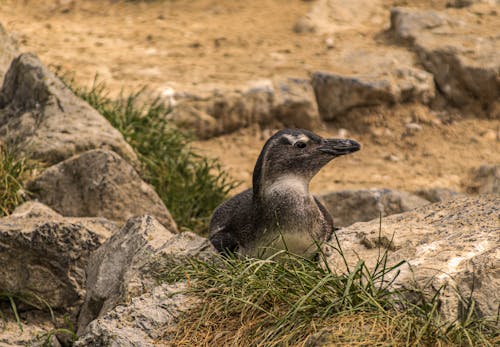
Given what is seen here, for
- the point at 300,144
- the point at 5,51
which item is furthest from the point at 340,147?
the point at 5,51

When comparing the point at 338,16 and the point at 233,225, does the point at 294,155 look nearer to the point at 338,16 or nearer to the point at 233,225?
the point at 233,225

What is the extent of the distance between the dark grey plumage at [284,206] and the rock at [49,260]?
1.08 m

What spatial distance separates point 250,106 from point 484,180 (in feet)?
8.83

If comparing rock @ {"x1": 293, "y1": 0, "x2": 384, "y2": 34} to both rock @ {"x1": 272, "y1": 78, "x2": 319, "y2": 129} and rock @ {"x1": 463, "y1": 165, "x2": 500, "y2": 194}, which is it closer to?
rock @ {"x1": 272, "y1": 78, "x2": 319, "y2": 129}

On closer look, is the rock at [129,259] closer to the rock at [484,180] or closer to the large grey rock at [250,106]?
the rock at [484,180]

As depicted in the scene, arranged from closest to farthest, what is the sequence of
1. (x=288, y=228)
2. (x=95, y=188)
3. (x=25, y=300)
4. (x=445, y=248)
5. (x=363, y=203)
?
(x=445, y=248) < (x=288, y=228) < (x=25, y=300) < (x=95, y=188) < (x=363, y=203)

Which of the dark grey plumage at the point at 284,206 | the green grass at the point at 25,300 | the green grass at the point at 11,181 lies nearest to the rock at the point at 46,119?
the green grass at the point at 11,181

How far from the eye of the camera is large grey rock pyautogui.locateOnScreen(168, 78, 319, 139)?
982 centimetres

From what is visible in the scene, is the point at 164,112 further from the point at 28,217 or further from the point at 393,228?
the point at 393,228

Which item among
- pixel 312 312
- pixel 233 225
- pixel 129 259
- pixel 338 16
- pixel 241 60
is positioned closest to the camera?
pixel 312 312

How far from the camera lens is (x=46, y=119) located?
7.57 meters

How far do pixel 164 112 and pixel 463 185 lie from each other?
304cm

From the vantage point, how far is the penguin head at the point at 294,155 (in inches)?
191

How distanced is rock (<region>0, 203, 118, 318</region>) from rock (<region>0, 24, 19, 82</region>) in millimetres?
3455
